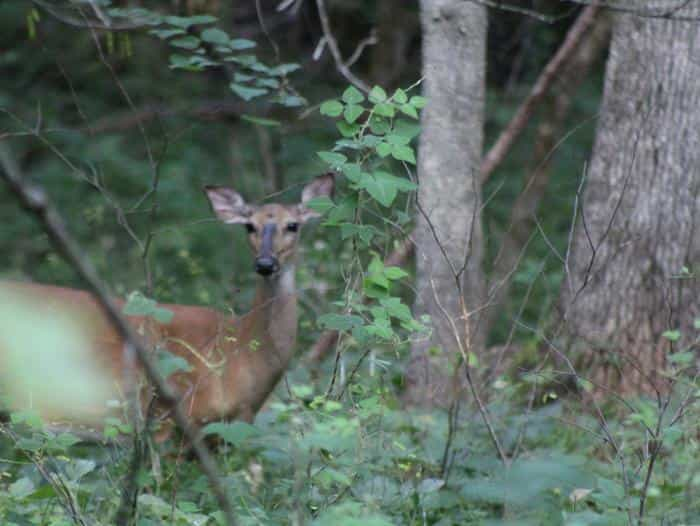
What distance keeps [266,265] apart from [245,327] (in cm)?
42

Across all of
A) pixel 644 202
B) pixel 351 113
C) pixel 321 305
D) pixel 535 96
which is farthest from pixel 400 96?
pixel 535 96

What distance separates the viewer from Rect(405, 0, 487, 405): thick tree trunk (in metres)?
5.71

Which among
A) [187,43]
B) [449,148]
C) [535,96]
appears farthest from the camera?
[535,96]

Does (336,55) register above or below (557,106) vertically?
above

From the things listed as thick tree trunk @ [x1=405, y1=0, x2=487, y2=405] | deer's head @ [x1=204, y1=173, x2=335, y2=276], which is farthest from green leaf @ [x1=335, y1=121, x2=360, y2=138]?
deer's head @ [x1=204, y1=173, x2=335, y2=276]

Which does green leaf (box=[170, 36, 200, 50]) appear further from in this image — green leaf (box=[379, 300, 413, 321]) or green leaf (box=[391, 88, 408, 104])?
green leaf (box=[379, 300, 413, 321])

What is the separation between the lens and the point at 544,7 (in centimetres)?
1027

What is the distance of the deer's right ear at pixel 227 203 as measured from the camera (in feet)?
21.9

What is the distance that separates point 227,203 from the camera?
6754 mm

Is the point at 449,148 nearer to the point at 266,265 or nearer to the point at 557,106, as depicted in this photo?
the point at 266,265

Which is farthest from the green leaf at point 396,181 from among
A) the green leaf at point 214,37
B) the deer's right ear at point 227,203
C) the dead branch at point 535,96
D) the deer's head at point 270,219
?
the dead branch at point 535,96

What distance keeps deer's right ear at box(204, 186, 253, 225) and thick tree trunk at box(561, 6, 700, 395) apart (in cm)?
195

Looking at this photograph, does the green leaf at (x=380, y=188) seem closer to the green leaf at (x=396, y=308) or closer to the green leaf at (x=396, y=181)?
the green leaf at (x=396, y=181)

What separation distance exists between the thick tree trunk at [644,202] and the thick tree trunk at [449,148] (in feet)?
1.95
